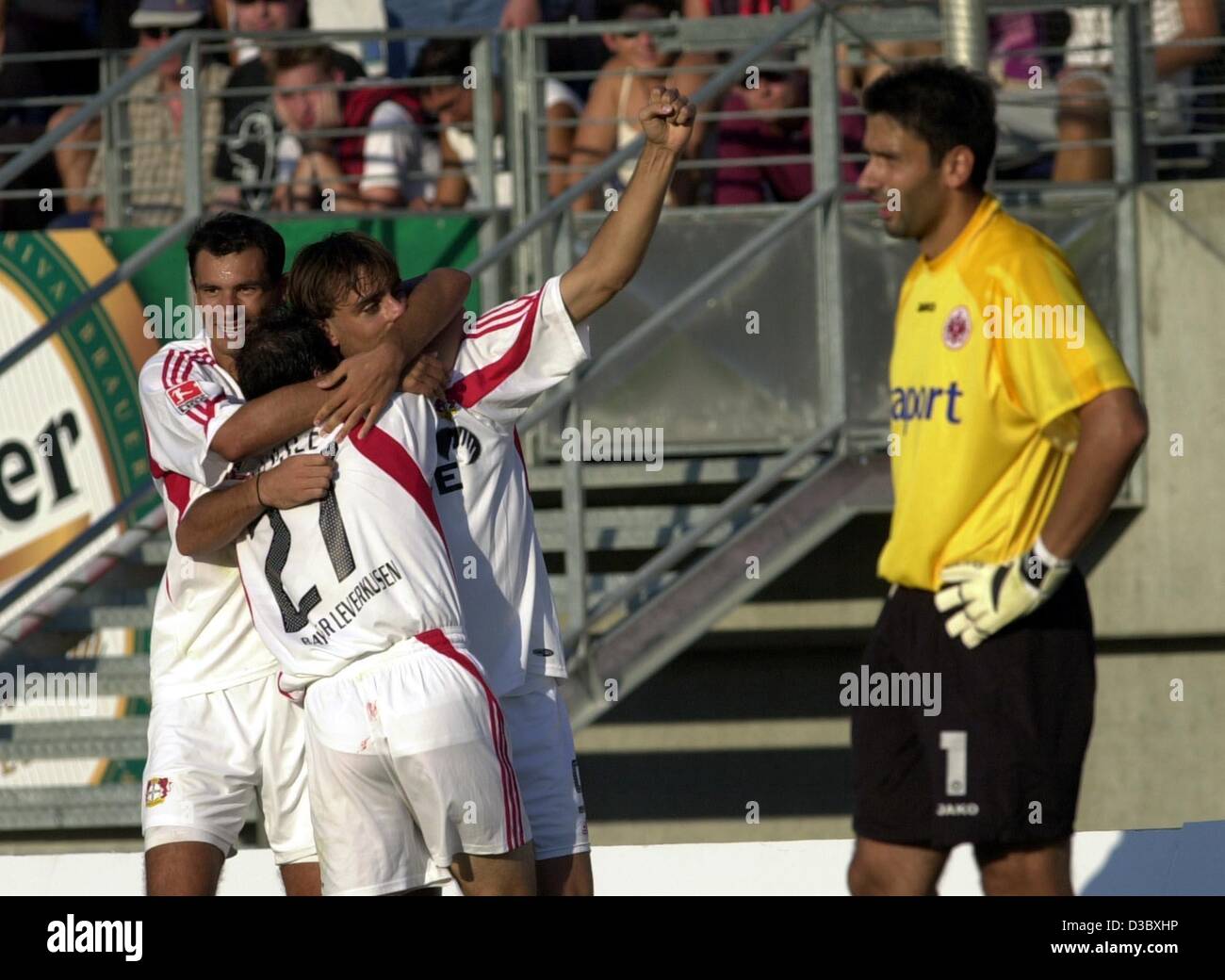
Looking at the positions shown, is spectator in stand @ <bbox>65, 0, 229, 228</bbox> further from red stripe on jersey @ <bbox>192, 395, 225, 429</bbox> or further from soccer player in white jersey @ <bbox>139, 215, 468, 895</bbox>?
red stripe on jersey @ <bbox>192, 395, 225, 429</bbox>

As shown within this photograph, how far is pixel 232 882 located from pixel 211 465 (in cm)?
242

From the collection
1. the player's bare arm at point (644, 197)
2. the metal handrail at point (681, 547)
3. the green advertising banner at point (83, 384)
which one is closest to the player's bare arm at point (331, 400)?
the player's bare arm at point (644, 197)

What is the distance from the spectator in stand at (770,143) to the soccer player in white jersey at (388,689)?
4419 mm

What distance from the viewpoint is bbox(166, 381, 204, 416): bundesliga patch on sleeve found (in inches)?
165

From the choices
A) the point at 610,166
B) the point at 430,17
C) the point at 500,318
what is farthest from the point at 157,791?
the point at 430,17

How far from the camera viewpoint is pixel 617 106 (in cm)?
838

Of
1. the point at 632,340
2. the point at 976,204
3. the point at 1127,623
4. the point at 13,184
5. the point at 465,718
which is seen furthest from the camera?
the point at 13,184

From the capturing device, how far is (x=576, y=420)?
7055mm

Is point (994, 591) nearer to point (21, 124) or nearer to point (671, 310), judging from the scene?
point (671, 310)

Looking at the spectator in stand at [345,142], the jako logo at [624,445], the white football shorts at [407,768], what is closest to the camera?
the white football shorts at [407,768]

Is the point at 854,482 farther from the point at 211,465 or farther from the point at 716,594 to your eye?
the point at 211,465

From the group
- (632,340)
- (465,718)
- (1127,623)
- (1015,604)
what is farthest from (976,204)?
(1127,623)

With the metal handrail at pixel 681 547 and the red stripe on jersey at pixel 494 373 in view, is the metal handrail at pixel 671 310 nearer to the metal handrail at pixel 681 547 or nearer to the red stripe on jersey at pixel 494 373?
the metal handrail at pixel 681 547

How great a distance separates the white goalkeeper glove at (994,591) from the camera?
410cm
